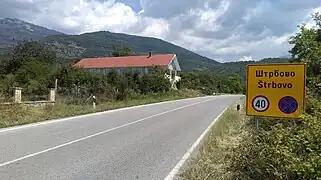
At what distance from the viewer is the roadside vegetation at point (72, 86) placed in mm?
22883

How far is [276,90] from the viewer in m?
8.01

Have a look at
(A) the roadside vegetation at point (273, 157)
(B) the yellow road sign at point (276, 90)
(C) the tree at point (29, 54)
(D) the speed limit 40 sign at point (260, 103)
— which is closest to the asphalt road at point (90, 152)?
(A) the roadside vegetation at point (273, 157)

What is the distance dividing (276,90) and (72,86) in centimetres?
3450

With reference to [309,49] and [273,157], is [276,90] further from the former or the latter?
[309,49]

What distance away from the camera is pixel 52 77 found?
1816 inches

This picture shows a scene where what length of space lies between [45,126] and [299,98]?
453 inches

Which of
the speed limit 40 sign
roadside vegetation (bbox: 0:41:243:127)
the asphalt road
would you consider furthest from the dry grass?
roadside vegetation (bbox: 0:41:243:127)

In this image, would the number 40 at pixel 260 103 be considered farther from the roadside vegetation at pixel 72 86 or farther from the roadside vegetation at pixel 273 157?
the roadside vegetation at pixel 72 86

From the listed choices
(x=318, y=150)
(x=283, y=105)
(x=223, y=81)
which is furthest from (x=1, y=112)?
(x=223, y=81)

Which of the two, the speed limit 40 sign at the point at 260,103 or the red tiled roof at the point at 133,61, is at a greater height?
the red tiled roof at the point at 133,61

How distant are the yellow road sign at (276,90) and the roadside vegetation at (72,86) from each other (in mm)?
11550

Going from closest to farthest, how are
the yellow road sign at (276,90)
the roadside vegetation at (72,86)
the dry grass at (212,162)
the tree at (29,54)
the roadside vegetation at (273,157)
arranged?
the roadside vegetation at (273,157), the dry grass at (212,162), the yellow road sign at (276,90), the roadside vegetation at (72,86), the tree at (29,54)

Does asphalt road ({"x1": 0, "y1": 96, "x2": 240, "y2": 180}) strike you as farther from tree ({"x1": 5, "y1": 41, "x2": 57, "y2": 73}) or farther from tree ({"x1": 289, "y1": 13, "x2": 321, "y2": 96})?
tree ({"x1": 5, "y1": 41, "x2": 57, "y2": 73})

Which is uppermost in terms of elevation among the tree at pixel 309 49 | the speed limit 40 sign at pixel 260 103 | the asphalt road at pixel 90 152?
the tree at pixel 309 49
